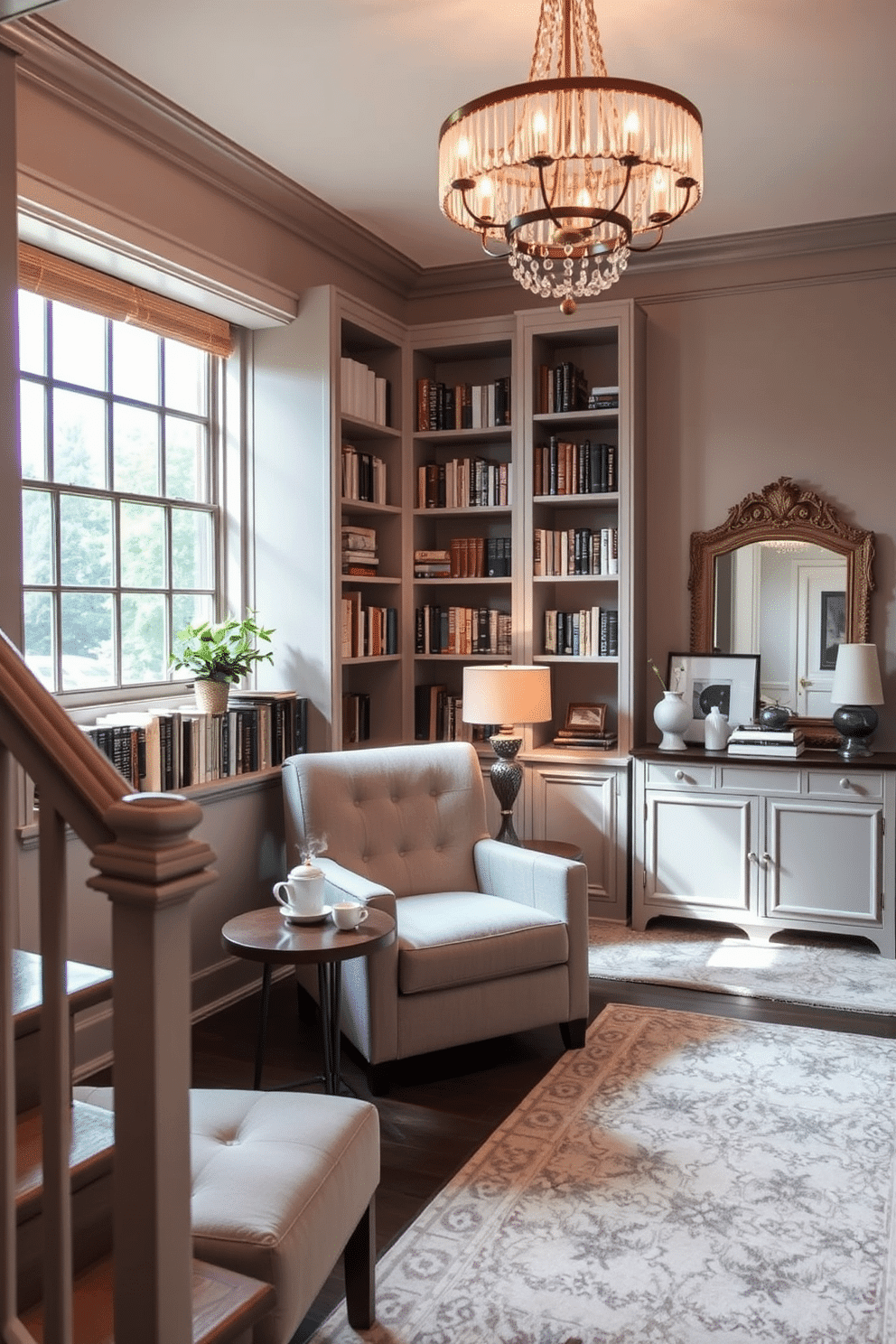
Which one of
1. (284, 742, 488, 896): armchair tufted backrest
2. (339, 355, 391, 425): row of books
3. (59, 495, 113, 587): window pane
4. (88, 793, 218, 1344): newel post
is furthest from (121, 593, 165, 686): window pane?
(88, 793, 218, 1344): newel post

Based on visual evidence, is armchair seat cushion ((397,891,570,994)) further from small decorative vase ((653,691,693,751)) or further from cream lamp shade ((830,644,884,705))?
cream lamp shade ((830,644,884,705))

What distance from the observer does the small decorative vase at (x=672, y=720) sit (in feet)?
15.3

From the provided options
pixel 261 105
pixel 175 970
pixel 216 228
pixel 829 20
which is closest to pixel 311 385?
pixel 216 228

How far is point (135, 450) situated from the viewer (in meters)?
3.91

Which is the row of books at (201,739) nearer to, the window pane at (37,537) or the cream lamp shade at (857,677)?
the window pane at (37,537)

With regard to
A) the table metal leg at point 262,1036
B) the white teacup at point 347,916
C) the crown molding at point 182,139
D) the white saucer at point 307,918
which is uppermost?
the crown molding at point 182,139

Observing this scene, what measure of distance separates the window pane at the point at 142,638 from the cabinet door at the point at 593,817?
1.68 meters

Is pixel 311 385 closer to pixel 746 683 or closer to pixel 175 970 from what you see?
pixel 746 683

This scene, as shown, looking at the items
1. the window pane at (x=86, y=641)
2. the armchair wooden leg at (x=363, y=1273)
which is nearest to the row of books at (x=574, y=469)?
the window pane at (x=86, y=641)

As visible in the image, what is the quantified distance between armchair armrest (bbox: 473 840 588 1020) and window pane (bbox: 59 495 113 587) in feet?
5.45

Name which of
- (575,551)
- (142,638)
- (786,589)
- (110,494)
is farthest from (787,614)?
(110,494)

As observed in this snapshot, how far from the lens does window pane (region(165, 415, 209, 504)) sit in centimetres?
412

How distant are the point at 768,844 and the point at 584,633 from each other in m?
1.19

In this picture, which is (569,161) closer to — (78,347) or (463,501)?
(78,347)
